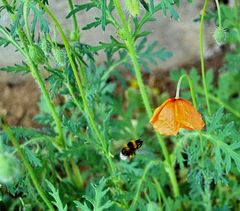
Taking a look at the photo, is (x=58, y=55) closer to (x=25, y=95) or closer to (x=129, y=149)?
(x=129, y=149)

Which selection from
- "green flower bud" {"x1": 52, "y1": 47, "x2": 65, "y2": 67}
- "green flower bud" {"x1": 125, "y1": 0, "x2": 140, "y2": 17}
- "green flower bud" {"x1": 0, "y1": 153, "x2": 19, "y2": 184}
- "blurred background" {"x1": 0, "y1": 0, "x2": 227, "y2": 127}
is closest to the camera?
"green flower bud" {"x1": 0, "y1": 153, "x2": 19, "y2": 184}

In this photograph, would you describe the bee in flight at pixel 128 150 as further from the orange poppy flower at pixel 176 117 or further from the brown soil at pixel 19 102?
the brown soil at pixel 19 102

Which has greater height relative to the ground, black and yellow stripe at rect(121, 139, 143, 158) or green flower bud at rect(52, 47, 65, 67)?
green flower bud at rect(52, 47, 65, 67)

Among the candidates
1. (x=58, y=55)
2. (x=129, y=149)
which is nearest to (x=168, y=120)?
(x=129, y=149)

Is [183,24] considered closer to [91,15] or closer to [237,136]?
[91,15]

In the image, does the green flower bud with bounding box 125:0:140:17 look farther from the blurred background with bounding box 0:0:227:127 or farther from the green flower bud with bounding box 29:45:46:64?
the blurred background with bounding box 0:0:227:127

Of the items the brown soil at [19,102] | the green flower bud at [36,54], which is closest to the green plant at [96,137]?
the green flower bud at [36,54]

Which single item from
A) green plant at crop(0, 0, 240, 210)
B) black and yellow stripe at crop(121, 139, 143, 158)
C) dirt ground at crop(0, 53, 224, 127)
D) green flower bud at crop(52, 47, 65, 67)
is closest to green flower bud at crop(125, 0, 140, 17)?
green plant at crop(0, 0, 240, 210)

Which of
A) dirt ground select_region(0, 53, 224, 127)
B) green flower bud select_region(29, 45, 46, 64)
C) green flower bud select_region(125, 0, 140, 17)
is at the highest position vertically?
green flower bud select_region(125, 0, 140, 17)
